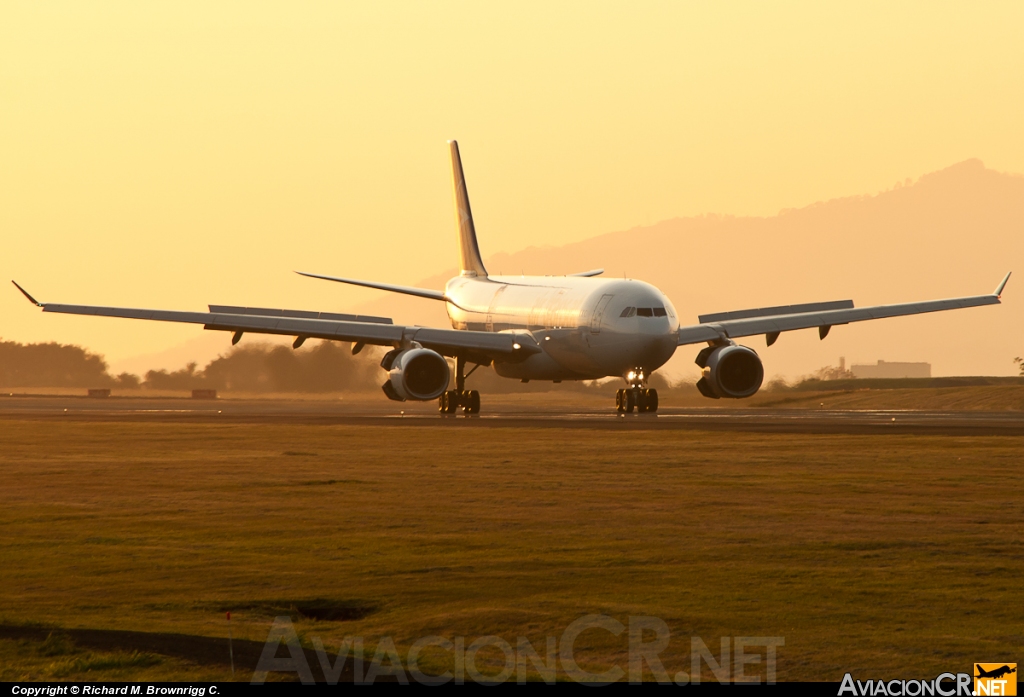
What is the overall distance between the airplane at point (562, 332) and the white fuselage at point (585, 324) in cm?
4

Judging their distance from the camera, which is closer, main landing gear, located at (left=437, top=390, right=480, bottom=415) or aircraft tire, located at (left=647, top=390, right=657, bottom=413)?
aircraft tire, located at (left=647, top=390, right=657, bottom=413)

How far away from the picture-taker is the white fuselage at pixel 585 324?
142ft

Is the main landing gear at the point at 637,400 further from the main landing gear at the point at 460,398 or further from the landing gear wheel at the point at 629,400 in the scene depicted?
the main landing gear at the point at 460,398

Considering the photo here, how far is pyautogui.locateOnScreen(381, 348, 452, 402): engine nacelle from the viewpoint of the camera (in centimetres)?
4509

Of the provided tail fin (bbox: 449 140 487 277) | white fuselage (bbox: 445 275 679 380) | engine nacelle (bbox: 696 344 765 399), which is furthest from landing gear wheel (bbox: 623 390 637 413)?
tail fin (bbox: 449 140 487 277)

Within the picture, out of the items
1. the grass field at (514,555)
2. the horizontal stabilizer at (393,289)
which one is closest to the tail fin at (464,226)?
the horizontal stabilizer at (393,289)

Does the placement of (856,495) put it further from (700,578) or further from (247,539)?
(247,539)

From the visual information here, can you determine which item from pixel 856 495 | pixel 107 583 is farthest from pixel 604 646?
pixel 856 495

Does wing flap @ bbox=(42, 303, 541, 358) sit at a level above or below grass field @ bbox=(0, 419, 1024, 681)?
above

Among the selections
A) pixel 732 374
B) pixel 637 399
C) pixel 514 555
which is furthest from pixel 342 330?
pixel 514 555

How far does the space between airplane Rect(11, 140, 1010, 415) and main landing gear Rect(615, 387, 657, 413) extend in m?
0.03

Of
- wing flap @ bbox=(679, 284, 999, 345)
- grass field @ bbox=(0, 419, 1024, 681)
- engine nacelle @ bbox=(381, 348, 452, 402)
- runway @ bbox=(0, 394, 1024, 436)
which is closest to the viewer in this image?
grass field @ bbox=(0, 419, 1024, 681)

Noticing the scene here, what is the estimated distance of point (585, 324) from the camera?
44562 millimetres

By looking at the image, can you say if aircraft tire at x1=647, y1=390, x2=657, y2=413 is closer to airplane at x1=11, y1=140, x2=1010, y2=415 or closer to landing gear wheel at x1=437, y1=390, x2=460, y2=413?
airplane at x1=11, y1=140, x2=1010, y2=415
